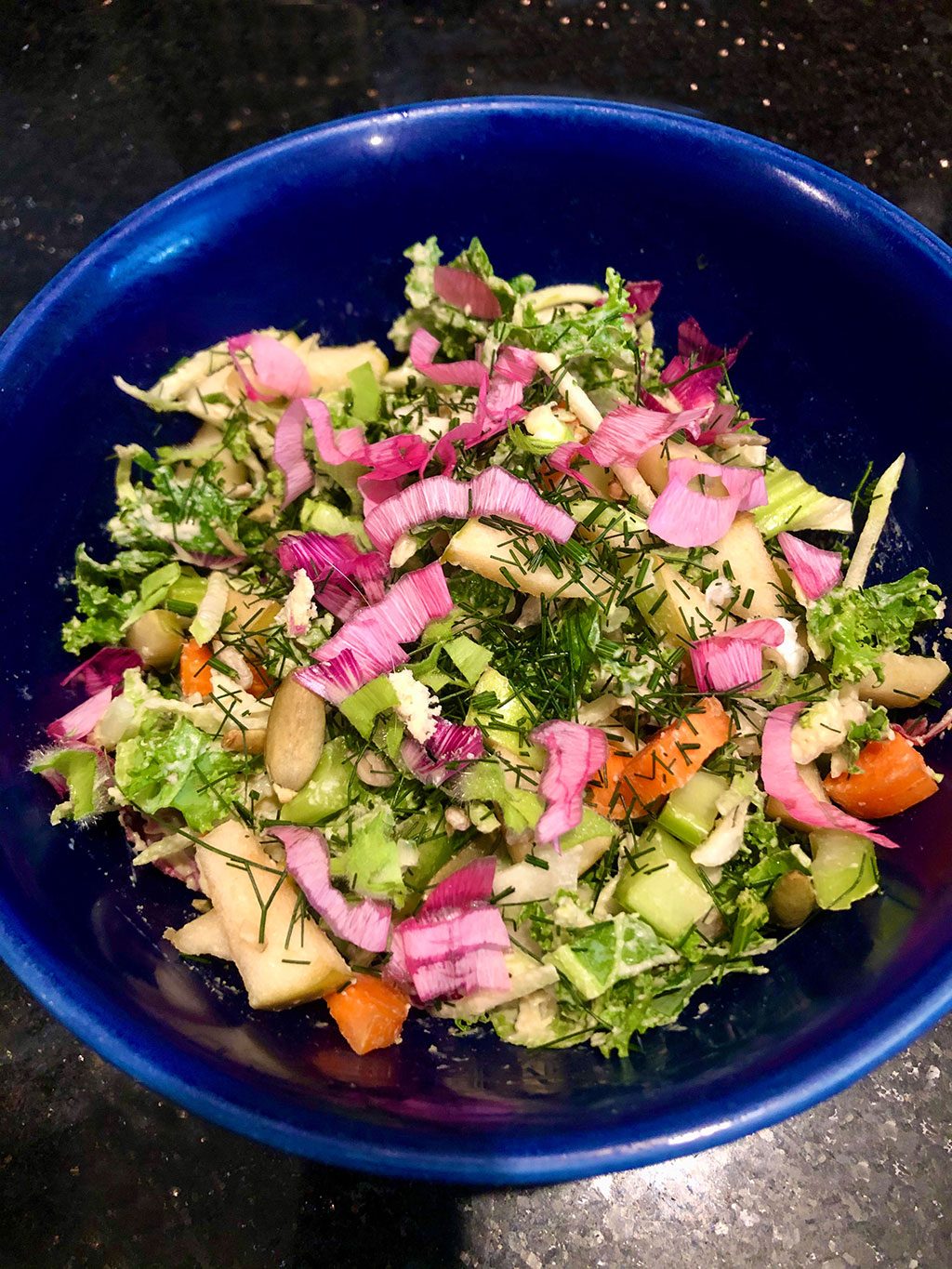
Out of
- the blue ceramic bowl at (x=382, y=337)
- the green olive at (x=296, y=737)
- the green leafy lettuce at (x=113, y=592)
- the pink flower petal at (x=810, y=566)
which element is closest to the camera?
the blue ceramic bowl at (x=382, y=337)

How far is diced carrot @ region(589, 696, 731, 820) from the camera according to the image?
4.70 ft

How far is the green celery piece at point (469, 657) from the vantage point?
4.74ft

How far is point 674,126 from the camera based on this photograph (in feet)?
5.68

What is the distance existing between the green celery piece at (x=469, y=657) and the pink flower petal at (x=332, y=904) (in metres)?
0.35

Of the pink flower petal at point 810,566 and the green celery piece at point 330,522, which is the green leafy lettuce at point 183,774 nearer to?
the green celery piece at point 330,522

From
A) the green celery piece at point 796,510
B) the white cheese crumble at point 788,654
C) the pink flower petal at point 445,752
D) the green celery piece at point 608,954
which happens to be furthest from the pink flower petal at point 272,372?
the green celery piece at point 608,954

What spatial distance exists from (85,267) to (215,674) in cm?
79

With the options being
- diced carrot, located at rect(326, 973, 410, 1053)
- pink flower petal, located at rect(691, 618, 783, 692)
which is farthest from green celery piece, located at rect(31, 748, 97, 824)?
pink flower petal, located at rect(691, 618, 783, 692)

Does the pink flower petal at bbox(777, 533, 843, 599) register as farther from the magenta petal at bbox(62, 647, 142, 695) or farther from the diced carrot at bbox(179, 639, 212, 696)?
the magenta petal at bbox(62, 647, 142, 695)

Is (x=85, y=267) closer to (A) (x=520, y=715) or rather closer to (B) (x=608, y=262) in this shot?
(B) (x=608, y=262)

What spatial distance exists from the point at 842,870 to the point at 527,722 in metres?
0.53

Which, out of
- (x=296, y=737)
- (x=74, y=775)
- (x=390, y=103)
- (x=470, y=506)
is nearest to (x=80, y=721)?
(x=74, y=775)

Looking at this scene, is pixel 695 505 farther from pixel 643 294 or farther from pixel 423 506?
pixel 643 294

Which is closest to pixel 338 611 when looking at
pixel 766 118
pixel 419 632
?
pixel 419 632
